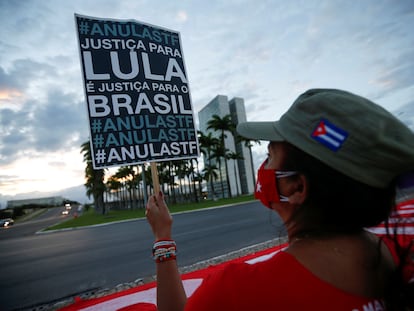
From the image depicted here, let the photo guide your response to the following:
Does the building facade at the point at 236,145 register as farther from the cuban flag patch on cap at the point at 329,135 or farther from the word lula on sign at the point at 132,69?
the cuban flag patch on cap at the point at 329,135

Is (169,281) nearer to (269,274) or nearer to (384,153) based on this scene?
(269,274)

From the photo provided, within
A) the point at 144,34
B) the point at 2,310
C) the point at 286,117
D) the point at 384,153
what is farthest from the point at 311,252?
the point at 2,310

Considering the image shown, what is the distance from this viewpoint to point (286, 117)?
1035 millimetres

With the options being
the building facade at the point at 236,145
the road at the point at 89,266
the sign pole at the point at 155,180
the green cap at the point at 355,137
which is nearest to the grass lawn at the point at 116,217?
the road at the point at 89,266

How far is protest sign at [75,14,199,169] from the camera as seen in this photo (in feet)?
7.05

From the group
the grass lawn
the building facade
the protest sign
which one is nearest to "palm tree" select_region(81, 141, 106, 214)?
the grass lawn

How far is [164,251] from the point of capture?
141cm

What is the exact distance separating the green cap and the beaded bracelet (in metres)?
0.90

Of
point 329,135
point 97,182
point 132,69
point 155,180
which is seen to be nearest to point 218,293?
point 329,135

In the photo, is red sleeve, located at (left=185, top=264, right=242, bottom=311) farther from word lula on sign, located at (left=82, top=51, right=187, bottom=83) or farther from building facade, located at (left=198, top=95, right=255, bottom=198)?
building facade, located at (left=198, top=95, right=255, bottom=198)

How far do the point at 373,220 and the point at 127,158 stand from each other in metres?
1.83

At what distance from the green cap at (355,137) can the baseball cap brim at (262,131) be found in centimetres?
9

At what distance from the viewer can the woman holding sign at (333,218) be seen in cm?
79

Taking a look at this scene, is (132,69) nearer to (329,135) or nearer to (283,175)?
(283,175)
